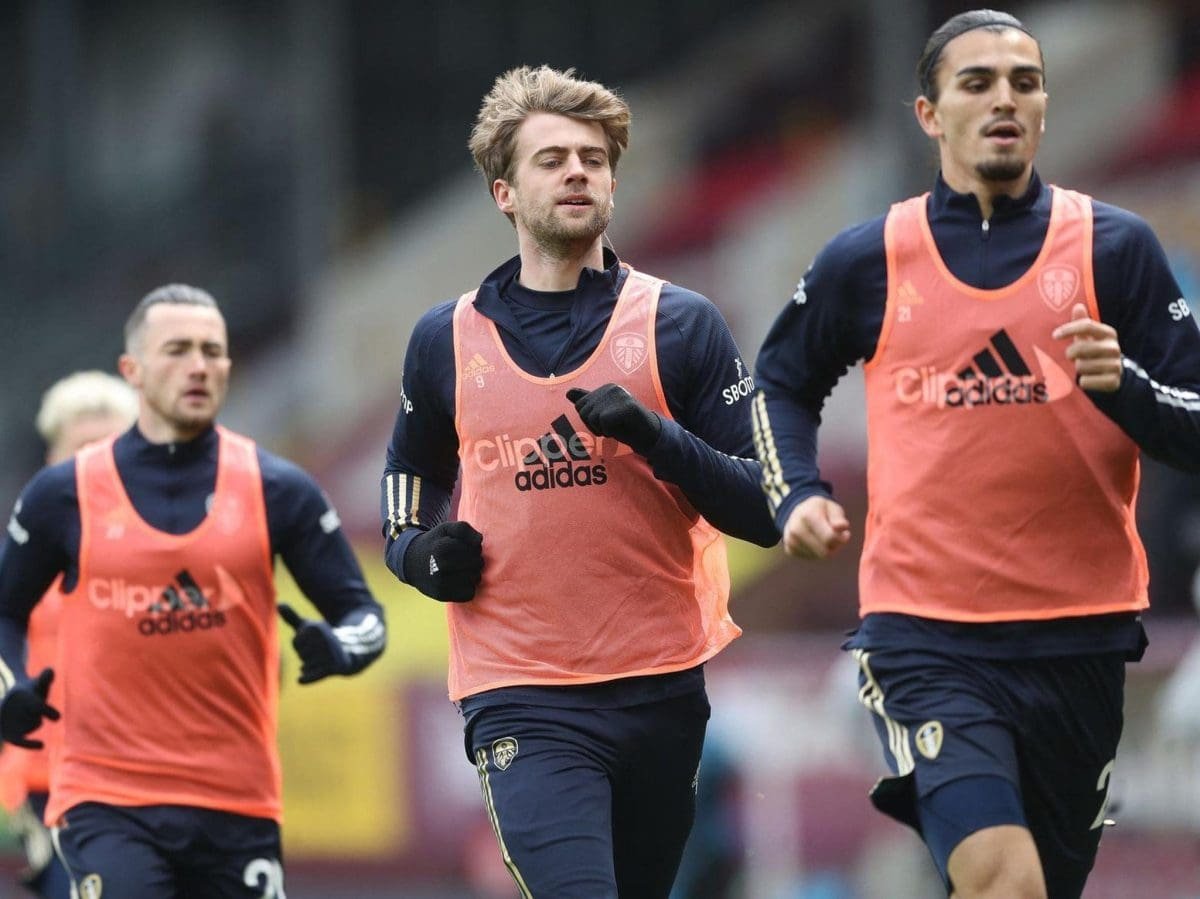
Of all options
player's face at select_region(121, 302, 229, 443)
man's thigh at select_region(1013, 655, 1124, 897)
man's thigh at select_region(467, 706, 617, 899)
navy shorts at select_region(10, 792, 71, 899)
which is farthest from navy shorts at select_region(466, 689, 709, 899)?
navy shorts at select_region(10, 792, 71, 899)

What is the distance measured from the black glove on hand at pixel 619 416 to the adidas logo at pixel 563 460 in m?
0.22

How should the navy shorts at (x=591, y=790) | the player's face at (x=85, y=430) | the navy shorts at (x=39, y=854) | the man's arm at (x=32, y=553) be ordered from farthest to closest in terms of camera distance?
the player's face at (x=85, y=430), the navy shorts at (x=39, y=854), the man's arm at (x=32, y=553), the navy shorts at (x=591, y=790)

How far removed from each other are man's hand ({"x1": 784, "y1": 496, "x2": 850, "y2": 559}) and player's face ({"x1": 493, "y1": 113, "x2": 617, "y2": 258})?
89cm

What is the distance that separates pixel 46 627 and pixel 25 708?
160 centimetres

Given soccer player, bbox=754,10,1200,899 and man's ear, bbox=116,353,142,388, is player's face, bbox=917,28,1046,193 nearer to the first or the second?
soccer player, bbox=754,10,1200,899

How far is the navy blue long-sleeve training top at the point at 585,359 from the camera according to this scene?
562 cm

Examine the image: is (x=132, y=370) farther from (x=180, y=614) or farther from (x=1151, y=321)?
(x=1151, y=321)

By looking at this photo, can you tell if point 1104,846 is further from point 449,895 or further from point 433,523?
point 433,523

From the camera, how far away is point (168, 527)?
22.8 ft

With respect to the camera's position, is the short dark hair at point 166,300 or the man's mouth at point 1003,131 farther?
the short dark hair at point 166,300

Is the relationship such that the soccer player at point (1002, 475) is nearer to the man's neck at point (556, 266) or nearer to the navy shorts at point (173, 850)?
the man's neck at point (556, 266)

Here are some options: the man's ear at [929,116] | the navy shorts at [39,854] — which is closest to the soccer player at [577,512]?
the man's ear at [929,116]

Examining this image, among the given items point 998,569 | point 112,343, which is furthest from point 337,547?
point 112,343

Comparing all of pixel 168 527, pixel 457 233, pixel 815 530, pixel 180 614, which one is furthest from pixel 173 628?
pixel 457 233
